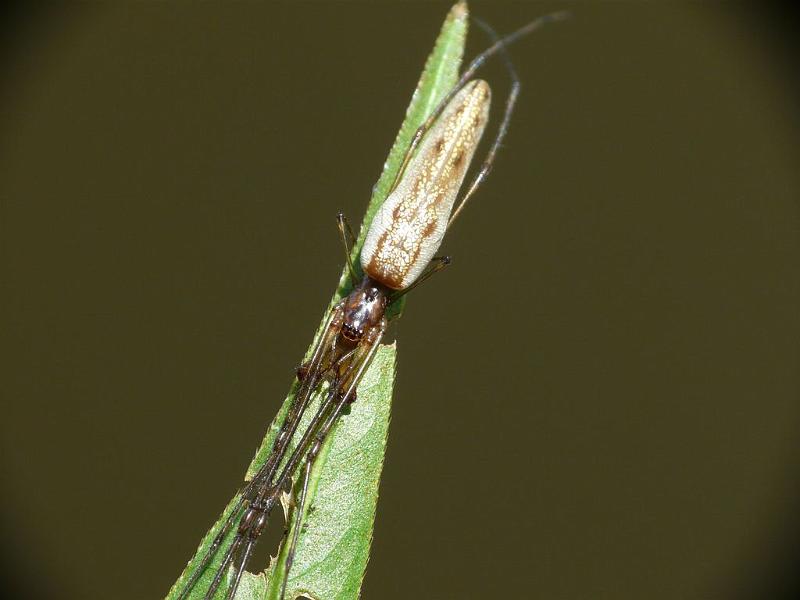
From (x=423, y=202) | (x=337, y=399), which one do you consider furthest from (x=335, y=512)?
(x=423, y=202)

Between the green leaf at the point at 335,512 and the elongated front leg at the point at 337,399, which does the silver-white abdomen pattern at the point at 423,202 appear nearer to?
the elongated front leg at the point at 337,399

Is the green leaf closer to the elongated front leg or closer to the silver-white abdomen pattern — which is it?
the elongated front leg

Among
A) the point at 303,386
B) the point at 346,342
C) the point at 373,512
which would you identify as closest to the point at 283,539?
the point at 373,512

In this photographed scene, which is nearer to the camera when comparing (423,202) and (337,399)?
(337,399)

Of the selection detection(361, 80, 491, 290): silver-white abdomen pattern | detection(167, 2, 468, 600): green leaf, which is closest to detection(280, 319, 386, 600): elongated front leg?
detection(167, 2, 468, 600): green leaf

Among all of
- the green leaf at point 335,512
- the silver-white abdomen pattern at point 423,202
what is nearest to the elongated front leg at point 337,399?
the green leaf at point 335,512

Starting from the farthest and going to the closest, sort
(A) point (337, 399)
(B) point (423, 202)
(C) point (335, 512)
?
(B) point (423, 202), (A) point (337, 399), (C) point (335, 512)

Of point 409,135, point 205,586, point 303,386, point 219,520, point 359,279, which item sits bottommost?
point 205,586

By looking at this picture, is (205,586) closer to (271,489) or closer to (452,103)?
(271,489)

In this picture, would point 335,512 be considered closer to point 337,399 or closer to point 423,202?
point 337,399
